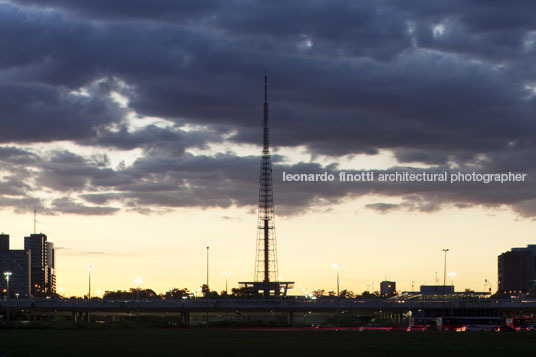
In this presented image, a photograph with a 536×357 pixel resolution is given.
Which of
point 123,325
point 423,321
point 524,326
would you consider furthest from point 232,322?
point 524,326

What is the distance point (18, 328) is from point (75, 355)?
100 meters

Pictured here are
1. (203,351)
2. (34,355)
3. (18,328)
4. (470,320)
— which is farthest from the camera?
(470,320)

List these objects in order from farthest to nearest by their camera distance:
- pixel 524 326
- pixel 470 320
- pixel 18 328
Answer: pixel 470 320
pixel 524 326
pixel 18 328

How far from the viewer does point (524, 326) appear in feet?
564

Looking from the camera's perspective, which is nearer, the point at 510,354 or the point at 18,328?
the point at 510,354

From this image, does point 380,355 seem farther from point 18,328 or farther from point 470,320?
point 470,320

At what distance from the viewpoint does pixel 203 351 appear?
67062 mm

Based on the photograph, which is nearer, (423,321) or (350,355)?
(350,355)

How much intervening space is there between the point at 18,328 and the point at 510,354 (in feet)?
368

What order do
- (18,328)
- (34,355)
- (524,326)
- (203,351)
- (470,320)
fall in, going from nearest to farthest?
1. (34,355)
2. (203,351)
3. (18,328)
4. (524,326)
5. (470,320)

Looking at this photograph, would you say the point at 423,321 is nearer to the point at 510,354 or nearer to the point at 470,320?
the point at 470,320

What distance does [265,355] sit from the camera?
2466 inches

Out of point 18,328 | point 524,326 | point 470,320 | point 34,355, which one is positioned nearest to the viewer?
point 34,355

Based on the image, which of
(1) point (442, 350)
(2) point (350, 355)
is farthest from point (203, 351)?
(1) point (442, 350)
